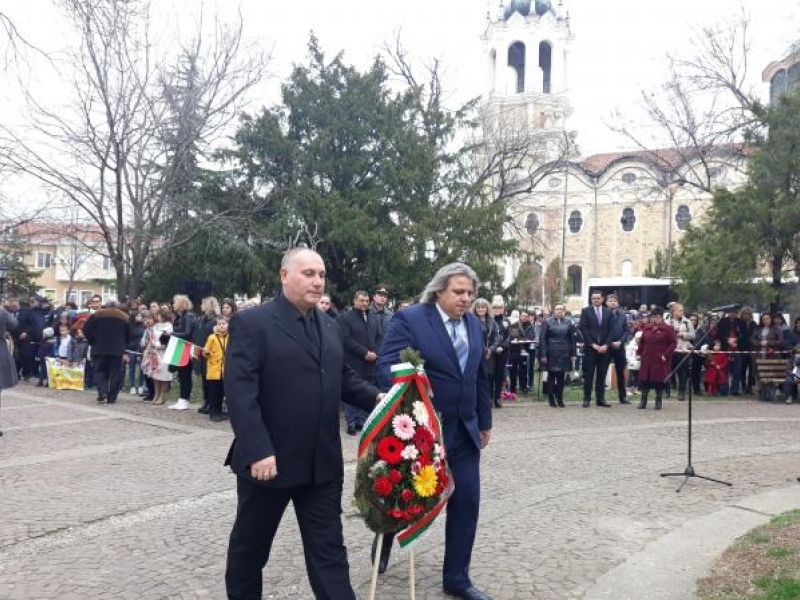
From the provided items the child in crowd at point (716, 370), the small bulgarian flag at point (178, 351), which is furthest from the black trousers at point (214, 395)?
the child in crowd at point (716, 370)

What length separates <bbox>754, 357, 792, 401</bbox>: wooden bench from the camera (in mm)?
15180

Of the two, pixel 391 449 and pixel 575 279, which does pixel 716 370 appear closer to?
pixel 391 449

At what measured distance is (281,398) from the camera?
370 centimetres

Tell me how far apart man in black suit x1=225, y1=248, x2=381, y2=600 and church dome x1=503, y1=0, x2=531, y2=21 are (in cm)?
8105

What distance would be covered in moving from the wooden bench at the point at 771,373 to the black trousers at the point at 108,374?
40.7 ft

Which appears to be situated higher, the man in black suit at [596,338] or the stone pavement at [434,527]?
the man in black suit at [596,338]

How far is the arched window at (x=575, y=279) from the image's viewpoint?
72562mm

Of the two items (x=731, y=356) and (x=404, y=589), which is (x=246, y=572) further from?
(x=731, y=356)

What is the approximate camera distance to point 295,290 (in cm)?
388

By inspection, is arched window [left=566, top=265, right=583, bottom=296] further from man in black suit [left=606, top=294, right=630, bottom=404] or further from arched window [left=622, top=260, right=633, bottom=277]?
man in black suit [left=606, top=294, right=630, bottom=404]

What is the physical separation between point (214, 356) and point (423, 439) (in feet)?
27.5

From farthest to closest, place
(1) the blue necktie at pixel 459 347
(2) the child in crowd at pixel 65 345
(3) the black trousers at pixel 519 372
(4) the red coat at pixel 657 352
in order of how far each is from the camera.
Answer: (2) the child in crowd at pixel 65 345
(3) the black trousers at pixel 519 372
(4) the red coat at pixel 657 352
(1) the blue necktie at pixel 459 347

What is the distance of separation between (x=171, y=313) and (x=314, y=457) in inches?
450

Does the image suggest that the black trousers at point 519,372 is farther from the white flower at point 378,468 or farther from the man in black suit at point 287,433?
the man in black suit at point 287,433
